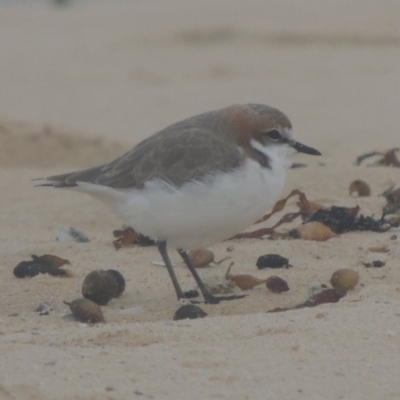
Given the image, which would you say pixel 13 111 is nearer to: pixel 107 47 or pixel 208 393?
pixel 107 47

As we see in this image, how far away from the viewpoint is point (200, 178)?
540cm

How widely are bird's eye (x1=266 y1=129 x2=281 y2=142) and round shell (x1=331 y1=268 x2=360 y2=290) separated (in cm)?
75

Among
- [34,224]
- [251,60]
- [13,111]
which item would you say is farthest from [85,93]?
[34,224]

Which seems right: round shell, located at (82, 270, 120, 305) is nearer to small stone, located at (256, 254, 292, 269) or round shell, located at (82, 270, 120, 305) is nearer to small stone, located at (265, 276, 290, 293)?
small stone, located at (265, 276, 290, 293)

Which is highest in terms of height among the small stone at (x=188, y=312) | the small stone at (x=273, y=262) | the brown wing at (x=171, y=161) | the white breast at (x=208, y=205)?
the brown wing at (x=171, y=161)

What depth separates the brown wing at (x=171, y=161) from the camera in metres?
5.46

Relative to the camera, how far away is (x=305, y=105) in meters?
13.7

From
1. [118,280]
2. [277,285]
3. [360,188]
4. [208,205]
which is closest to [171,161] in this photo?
[208,205]

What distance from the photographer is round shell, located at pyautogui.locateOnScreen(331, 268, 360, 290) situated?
18.2ft

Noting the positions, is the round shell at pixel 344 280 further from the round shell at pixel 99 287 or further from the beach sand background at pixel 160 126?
the round shell at pixel 99 287

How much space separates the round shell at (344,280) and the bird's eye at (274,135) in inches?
29.5

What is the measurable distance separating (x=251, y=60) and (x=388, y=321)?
12207 millimetres

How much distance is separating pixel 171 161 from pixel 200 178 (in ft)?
0.94

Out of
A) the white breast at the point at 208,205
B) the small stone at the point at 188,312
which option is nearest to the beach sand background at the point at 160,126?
the small stone at the point at 188,312
